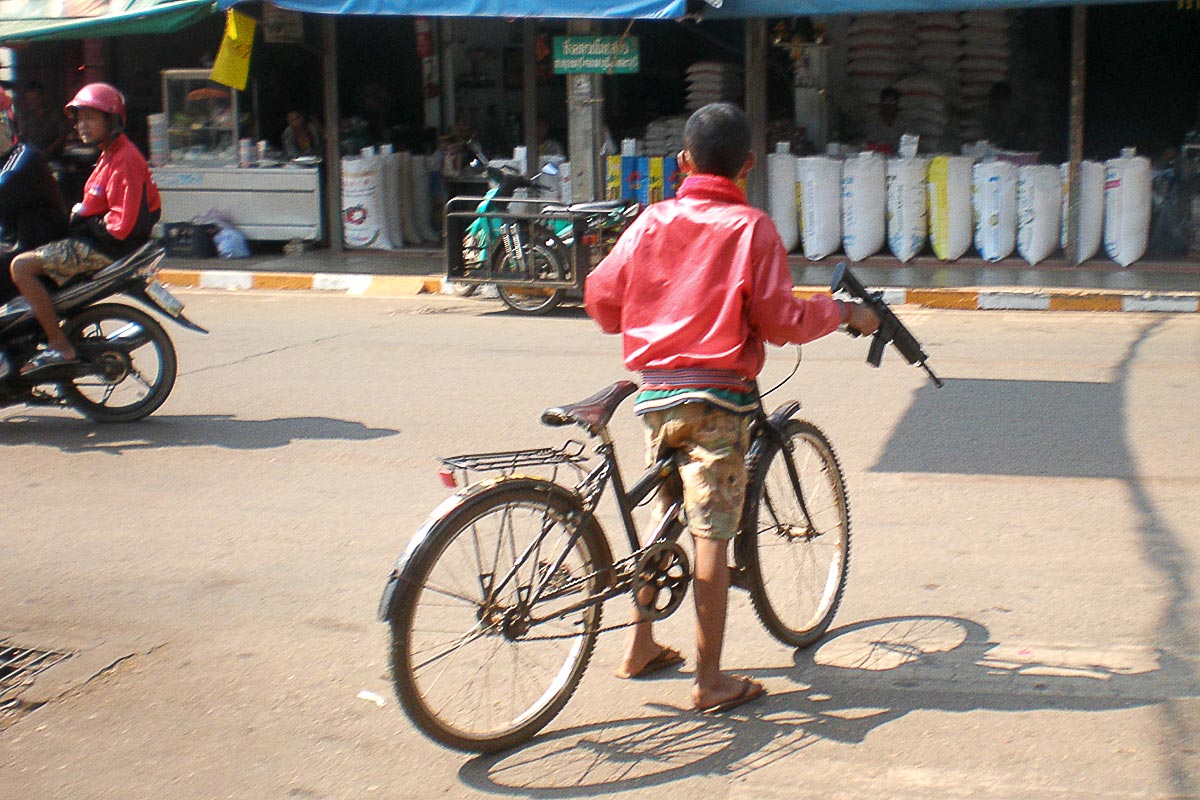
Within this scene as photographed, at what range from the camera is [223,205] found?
50.8ft

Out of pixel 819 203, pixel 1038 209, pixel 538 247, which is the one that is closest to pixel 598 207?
pixel 538 247

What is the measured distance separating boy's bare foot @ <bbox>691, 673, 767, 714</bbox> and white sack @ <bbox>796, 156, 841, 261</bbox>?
9958 mm

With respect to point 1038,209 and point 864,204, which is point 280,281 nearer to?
point 864,204

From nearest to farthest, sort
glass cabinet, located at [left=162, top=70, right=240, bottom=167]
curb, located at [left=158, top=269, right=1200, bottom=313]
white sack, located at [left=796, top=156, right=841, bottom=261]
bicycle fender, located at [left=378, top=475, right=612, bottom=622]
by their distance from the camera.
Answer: bicycle fender, located at [left=378, top=475, right=612, bottom=622] < curb, located at [left=158, top=269, right=1200, bottom=313] < white sack, located at [left=796, top=156, right=841, bottom=261] < glass cabinet, located at [left=162, top=70, right=240, bottom=167]

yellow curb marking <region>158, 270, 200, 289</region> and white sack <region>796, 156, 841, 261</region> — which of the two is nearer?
white sack <region>796, 156, 841, 261</region>

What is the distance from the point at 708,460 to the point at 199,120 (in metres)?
13.1

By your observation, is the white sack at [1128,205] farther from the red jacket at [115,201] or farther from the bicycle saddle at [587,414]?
the bicycle saddle at [587,414]

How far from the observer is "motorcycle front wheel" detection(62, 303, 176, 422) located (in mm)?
7758

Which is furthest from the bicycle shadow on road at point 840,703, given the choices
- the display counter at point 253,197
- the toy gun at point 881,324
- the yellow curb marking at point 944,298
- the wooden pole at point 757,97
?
the display counter at point 253,197

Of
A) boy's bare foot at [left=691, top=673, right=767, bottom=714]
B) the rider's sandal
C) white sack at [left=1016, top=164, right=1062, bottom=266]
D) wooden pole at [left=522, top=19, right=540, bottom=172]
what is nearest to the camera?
boy's bare foot at [left=691, top=673, right=767, bottom=714]

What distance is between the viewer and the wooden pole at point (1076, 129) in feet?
41.9

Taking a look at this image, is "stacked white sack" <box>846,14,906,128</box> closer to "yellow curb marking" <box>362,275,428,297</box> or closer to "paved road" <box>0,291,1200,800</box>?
"yellow curb marking" <box>362,275,428,297</box>

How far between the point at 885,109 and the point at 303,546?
412 inches

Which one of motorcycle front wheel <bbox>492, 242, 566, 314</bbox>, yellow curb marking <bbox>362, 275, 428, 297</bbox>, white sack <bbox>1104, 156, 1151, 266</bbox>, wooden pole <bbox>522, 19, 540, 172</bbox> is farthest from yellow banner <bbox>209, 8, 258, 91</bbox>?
white sack <bbox>1104, 156, 1151, 266</bbox>
